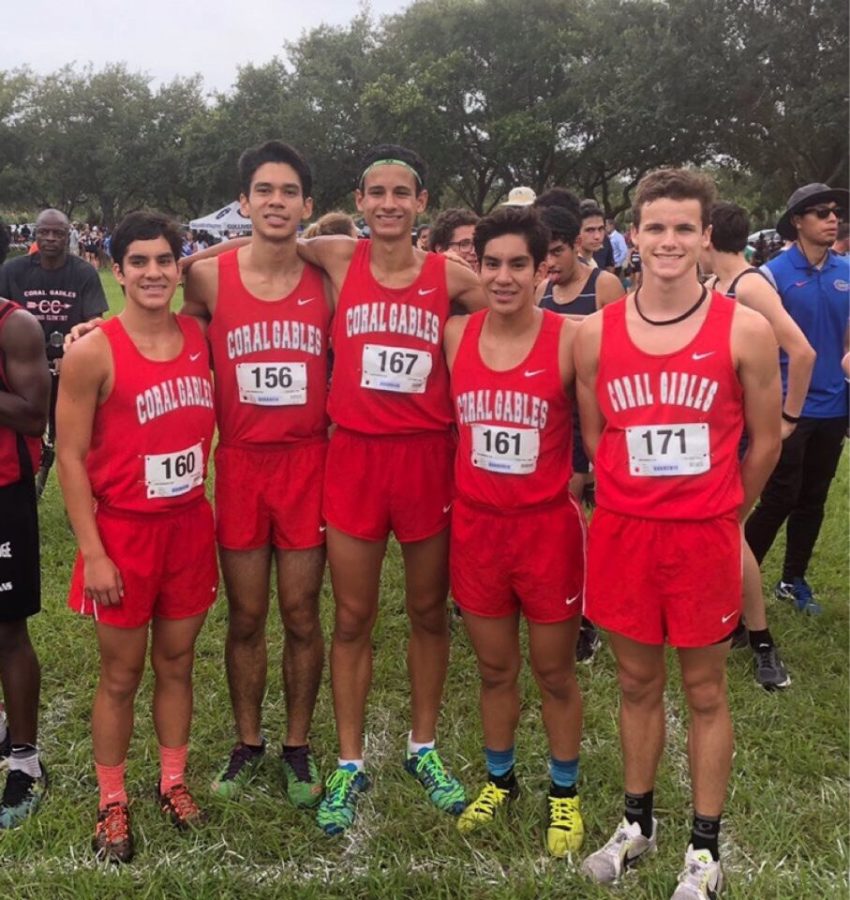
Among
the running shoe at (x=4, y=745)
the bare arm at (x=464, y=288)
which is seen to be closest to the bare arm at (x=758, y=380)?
the bare arm at (x=464, y=288)

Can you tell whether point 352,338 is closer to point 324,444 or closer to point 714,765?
point 324,444

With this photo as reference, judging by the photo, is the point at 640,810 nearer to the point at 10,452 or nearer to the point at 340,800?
the point at 340,800

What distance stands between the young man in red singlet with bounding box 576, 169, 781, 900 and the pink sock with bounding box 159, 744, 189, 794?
1637mm

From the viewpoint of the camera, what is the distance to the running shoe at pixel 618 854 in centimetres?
281

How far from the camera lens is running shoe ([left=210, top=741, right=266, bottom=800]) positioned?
3292 mm

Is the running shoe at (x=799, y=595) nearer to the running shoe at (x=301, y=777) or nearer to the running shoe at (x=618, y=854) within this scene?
the running shoe at (x=618, y=854)

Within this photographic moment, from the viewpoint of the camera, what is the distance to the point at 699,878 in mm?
2695

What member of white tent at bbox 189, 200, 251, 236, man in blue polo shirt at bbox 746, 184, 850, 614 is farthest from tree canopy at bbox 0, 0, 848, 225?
man in blue polo shirt at bbox 746, 184, 850, 614

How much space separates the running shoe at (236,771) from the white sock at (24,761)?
683mm

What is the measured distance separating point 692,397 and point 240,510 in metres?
1.65

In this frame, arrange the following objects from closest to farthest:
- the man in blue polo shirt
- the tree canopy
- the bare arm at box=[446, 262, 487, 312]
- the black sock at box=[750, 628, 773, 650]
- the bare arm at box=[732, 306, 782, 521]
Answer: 1. the bare arm at box=[732, 306, 782, 521]
2. the bare arm at box=[446, 262, 487, 312]
3. the black sock at box=[750, 628, 773, 650]
4. the man in blue polo shirt
5. the tree canopy

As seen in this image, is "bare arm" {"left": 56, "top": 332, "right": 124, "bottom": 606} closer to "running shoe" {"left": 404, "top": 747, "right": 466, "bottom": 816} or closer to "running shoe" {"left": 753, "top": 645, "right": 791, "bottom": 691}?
"running shoe" {"left": 404, "top": 747, "right": 466, "bottom": 816}

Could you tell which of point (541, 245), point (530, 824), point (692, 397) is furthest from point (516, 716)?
point (541, 245)

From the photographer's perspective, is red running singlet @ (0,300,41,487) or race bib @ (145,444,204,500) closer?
race bib @ (145,444,204,500)
